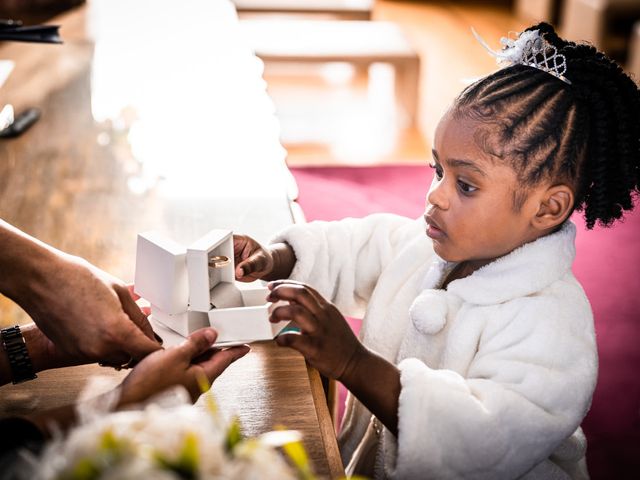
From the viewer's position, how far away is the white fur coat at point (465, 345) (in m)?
0.95

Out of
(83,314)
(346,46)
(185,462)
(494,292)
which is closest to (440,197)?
(494,292)

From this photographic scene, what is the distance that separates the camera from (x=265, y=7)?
16.8 ft

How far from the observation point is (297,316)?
0.96 meters

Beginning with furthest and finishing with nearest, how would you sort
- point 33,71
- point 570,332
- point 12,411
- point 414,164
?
point 414,164
point 33,71
point 570,332
point 12,411

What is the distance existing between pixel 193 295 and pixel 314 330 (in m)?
0.17

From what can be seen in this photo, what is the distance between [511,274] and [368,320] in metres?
0.30

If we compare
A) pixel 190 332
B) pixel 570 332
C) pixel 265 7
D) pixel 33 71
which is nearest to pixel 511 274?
pixel 570 332

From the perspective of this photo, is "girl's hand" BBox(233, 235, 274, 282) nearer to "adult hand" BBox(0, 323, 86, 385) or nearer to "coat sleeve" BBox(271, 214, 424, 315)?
"coat sleeve" BBox(271, 214, 424, 315)

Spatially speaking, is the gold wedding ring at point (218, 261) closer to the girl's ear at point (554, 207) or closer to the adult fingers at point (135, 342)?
the adult fingers at point (135, 342)

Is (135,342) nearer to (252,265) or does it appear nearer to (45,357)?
(45,357)

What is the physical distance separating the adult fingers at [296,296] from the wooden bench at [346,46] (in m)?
3.07

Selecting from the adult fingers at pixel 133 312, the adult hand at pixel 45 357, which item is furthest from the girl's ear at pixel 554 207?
the adult hand at pixel 45 357

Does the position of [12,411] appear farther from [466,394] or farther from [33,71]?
[33,71]

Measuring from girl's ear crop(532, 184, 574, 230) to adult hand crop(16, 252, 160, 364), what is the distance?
0.60 m
